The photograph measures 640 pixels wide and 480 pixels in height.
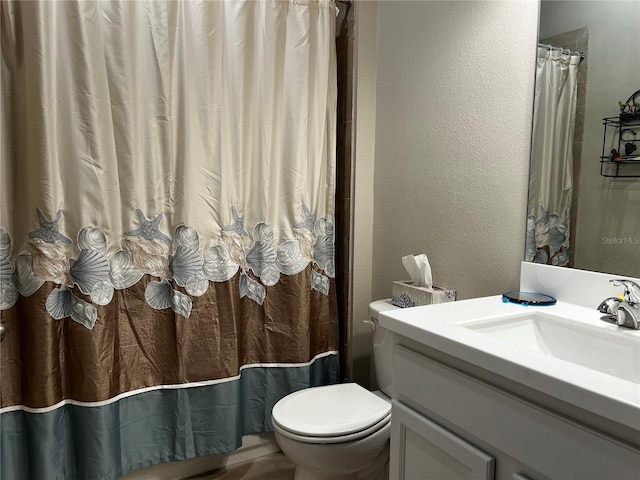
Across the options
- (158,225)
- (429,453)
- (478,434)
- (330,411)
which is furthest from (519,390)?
(158,225)

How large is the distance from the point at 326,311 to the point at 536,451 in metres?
1.36

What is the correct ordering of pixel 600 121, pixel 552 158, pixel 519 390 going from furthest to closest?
pixel 552 158, pixel 600 121, pixel 519 390

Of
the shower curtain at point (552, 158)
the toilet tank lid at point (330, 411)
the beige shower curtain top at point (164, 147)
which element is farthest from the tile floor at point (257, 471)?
the shower curtain at point (552, 158)

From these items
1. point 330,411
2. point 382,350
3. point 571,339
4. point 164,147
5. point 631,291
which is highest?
point 164,147

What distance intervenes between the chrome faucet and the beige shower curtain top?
118cm

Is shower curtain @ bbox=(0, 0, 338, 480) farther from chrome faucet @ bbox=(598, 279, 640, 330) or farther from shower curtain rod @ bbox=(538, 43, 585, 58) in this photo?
chrome faucet @ bbox=(598, 279, 640, 330)

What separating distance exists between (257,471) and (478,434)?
1403 mm

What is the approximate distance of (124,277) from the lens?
171 cm

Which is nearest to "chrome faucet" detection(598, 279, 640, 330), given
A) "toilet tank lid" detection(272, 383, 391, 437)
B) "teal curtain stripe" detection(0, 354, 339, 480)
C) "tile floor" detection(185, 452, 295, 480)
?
"toilet tank lid" detection(272, 383, 391, 437)

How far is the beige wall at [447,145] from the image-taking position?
1.54 metres

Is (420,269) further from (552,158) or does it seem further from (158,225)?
(158,225)

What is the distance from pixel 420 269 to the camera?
1811 millimetres

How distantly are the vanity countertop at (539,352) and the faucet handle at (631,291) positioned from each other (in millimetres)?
80

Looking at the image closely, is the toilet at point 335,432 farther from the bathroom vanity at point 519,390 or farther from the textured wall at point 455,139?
the textured wall at point 455,139
